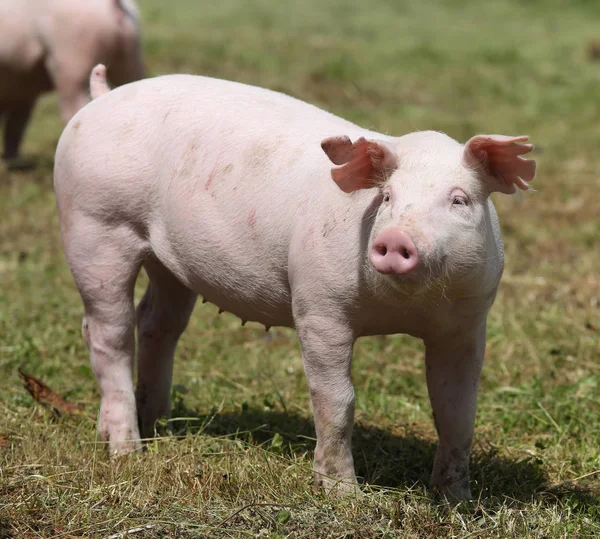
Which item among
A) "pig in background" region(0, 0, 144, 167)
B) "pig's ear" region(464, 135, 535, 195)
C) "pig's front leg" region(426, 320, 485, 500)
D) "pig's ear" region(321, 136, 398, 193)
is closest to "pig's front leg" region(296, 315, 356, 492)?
"pig's front leg" region(426, 320, 485, 500)

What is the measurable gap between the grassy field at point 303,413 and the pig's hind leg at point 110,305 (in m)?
0.12

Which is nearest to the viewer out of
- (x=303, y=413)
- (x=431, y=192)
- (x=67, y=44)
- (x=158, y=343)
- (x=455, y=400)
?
(x=431, y=192)

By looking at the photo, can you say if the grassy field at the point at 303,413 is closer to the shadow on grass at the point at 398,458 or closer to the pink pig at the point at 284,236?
the shadow on grass at the point at 398,458

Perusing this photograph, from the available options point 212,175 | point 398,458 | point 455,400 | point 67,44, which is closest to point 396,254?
point 455,400

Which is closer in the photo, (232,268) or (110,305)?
(232,268)

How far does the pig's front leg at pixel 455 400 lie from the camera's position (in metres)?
3.41

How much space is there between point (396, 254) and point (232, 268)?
34.9 inches

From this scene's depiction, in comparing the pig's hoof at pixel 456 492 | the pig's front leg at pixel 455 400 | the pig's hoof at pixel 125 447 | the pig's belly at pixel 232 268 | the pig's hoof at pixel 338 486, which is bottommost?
the pig's hoof at pixel 456 492

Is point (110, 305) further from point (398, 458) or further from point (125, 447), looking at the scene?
point (398, 458)

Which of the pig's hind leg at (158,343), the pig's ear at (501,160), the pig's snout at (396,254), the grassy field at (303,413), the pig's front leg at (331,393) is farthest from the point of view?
the pig's hind leg at (158,343)

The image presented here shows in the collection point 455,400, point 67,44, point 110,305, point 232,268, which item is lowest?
point 455,400

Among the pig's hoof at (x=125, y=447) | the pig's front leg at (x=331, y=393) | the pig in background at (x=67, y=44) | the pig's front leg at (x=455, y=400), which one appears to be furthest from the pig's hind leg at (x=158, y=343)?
the pig in background at (x=67, y=44)

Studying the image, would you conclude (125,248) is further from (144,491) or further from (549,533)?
(549,533)

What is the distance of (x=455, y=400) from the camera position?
3.43 m
